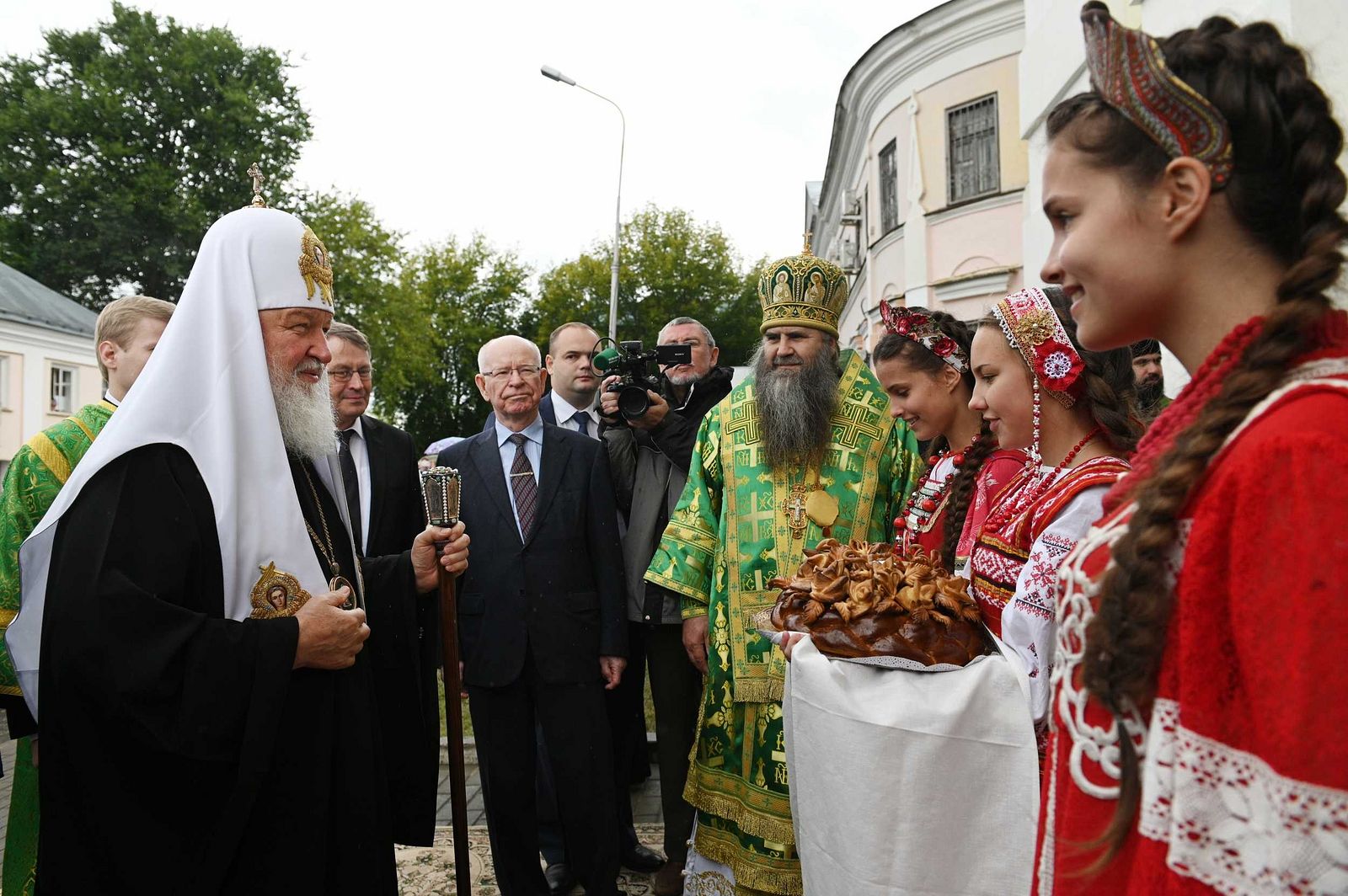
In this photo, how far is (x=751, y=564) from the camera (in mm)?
4012

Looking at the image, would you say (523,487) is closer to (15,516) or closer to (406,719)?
(406,719)

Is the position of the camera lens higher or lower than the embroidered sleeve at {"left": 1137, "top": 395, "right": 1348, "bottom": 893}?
higher

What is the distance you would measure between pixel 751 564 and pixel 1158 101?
2.93m

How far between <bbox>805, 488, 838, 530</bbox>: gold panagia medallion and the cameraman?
0.89 m

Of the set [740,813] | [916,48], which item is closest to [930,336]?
[740,813]

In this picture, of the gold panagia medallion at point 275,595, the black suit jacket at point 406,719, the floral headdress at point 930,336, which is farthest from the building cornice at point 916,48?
the gold panagia medallion at point 275,595

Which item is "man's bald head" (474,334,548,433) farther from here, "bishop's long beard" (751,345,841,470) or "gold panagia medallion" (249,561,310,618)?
"gold panagia medallion" (249,561,310,618)

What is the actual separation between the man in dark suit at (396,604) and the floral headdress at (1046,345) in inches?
78.9

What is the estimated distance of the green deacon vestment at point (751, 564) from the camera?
3.74 m

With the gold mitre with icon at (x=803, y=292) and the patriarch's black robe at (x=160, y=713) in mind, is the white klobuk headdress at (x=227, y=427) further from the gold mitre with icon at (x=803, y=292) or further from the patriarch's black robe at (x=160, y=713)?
the gold mitre with icon at (x=803, y=292)

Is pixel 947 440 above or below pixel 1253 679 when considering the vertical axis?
above

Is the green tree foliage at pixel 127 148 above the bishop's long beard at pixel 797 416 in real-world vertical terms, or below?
above

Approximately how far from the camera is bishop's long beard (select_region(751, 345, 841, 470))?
4020 mm

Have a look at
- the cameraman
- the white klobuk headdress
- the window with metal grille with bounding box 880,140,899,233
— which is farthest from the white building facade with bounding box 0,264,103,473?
the white klobuk headdress
